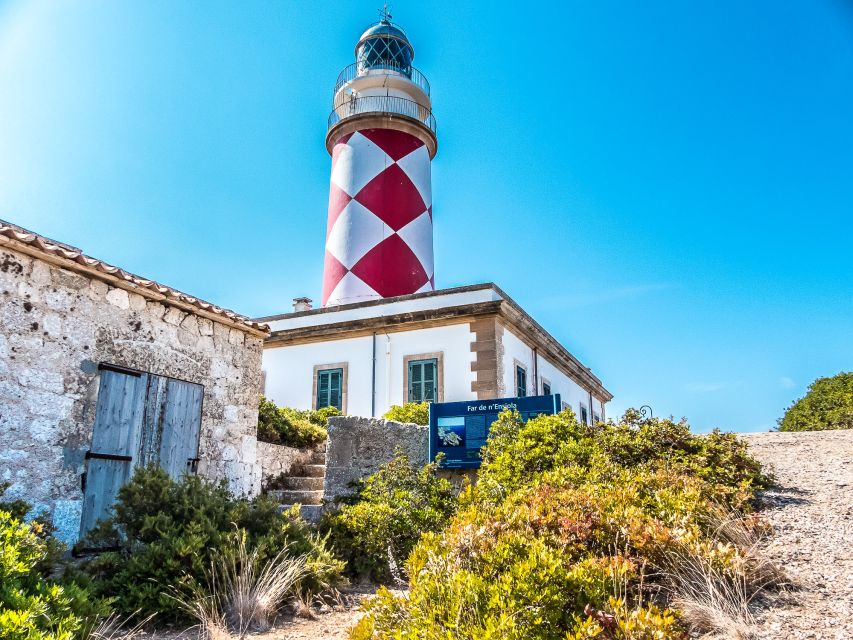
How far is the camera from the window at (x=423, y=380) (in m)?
13.7

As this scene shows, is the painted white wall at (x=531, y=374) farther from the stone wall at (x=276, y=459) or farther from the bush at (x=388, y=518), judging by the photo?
the bush at (x=388, y=518)

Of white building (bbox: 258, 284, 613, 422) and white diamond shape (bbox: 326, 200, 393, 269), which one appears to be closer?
white building (bbox: 258, 284, 613, 422)

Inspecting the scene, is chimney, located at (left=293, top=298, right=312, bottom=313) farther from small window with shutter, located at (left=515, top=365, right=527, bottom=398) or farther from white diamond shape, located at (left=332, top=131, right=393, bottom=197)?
small window with shutter, located at (left=515, top=365, right=527, bottom=398)

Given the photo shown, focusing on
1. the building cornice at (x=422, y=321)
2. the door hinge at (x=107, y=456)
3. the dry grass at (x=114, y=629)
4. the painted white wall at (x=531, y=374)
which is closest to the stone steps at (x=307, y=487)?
the door hinge at (x=107, y=456)

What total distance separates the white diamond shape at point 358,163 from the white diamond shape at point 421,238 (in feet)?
5.68

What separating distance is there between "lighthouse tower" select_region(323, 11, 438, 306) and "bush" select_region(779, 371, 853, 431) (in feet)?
30.2

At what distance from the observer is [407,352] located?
14156mm

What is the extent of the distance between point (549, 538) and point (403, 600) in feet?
3.42

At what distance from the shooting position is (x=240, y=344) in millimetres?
8633

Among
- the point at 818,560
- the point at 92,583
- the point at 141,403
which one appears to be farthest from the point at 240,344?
the point at 818,560

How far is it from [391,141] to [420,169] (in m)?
1.15

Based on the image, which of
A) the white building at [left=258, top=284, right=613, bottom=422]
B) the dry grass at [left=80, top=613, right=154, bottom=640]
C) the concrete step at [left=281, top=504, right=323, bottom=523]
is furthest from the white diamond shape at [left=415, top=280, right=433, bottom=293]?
the dry grass at [left=80, top=613, right=154, bottom=640]

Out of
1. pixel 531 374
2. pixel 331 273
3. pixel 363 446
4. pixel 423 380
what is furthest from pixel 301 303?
pixel 363 446

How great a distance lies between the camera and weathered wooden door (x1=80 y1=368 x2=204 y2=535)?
21.7ft
